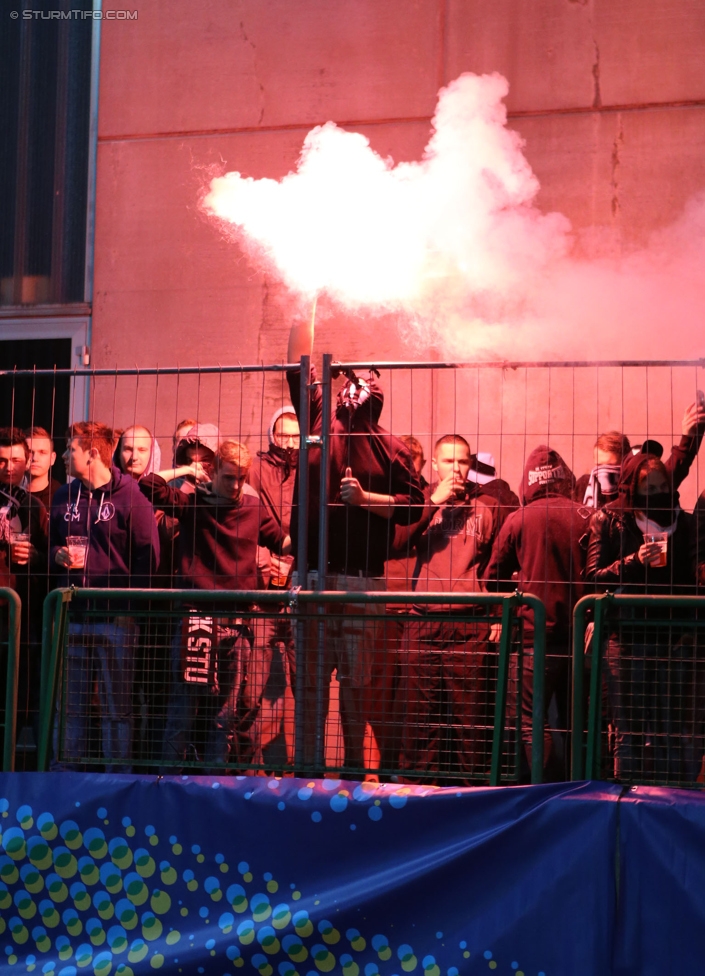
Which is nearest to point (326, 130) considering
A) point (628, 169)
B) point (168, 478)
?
point (628, 169)

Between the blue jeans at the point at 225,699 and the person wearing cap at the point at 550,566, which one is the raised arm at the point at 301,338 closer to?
the person wearing cap at the point at 550,566

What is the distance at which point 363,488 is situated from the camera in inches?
226

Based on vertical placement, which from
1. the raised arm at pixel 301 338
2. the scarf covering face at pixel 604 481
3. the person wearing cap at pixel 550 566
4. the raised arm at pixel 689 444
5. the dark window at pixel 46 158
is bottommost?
the person wearing cap at pixel 550 566

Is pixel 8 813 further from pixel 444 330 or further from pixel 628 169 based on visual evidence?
pixel 628 169

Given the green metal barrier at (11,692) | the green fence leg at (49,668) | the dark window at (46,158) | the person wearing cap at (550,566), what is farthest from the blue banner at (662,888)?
the dark window at (46,158)

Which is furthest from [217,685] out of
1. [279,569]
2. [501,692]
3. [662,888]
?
[662,888]

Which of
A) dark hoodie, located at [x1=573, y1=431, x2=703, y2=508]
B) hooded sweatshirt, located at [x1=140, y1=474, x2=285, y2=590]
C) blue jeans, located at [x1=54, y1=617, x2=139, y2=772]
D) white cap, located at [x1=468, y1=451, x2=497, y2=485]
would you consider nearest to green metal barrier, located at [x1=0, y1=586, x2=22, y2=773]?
blue jeans, located at [x1=54, y1=617, x2=139, y2=772]

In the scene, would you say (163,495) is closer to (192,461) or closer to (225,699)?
(192,461)

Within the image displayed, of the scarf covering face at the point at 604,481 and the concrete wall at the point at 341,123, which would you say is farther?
the concrete wall at the point at 341,123

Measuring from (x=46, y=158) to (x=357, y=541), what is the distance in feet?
19.7

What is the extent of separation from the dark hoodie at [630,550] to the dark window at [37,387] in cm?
479

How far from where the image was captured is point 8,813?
436 cm

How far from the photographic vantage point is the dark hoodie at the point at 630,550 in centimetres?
541

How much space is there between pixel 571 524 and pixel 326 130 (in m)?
5.11
